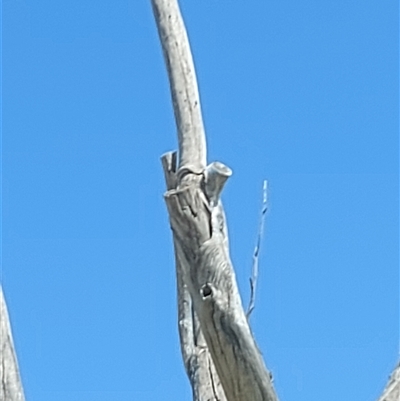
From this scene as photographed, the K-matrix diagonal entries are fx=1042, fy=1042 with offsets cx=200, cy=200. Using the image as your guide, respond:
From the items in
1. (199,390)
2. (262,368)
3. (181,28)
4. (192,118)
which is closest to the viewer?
(262,368)

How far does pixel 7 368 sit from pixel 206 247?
1.13 meters

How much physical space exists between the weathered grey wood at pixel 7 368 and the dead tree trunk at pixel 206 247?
0.93m

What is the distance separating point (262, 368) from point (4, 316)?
1272mm

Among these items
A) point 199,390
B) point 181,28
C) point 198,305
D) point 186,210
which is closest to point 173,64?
point 181,28

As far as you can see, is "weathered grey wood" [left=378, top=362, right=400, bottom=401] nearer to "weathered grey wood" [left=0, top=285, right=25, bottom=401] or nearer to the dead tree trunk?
the dead tree trunk

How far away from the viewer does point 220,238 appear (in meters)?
3.65

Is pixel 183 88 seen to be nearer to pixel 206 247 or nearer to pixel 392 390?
pixel 206 247

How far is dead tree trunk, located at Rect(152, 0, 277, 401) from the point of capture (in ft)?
11.6

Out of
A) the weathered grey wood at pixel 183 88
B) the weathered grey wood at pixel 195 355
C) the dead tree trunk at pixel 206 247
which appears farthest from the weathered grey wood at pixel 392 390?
the weathered grey wood at pixel 195 355


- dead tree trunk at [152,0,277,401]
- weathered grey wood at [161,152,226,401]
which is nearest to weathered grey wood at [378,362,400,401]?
dead tree trunk at [152,0,277,401]

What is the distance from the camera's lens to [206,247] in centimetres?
361

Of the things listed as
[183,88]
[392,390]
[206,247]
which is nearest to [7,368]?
[206,247]

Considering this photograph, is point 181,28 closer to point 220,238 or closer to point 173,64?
point 173,64

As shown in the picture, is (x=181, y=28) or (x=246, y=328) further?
(x=181, y=28)
